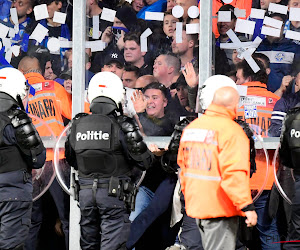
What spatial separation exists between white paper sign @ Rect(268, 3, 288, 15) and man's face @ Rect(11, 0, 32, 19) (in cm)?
306

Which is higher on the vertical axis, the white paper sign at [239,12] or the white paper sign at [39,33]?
the white paper sign at [239,12]

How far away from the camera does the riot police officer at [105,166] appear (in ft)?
18.3

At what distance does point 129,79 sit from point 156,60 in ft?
1.35

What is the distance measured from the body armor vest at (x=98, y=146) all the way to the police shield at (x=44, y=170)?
1665mm

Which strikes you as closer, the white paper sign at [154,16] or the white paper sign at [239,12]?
the white paper sign at [239,12]

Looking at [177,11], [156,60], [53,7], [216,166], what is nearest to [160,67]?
[156,60]

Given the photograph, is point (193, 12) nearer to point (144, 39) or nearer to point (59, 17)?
point (144, 39)

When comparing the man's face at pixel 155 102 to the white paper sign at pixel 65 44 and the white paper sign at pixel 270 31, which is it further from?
the white paper sign at pixel 270 31

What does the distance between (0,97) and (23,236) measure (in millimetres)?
1362

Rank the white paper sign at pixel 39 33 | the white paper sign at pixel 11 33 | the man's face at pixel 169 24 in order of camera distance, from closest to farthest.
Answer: the man's face at pixel 169 24, the white paper sign at pixel 39 33, the white paper sign at pixel 11 33

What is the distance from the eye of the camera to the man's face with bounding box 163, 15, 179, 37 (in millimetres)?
7266

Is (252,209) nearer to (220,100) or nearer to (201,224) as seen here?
(201,224)

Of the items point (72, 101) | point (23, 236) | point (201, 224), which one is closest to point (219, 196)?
point (201, 224)

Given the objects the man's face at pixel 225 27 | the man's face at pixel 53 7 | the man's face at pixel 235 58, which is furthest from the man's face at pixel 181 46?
the man's face at pixel 53 7
